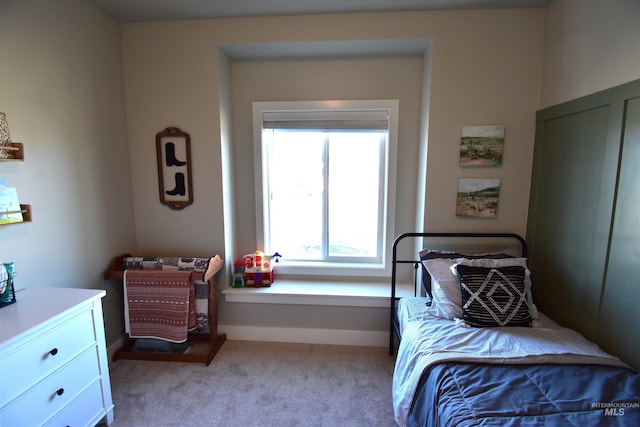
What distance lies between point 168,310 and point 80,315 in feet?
2.33

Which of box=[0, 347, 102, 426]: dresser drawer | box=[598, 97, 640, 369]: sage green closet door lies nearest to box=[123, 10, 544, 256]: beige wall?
box=[598, 97, 640, 369]: sage green closet door

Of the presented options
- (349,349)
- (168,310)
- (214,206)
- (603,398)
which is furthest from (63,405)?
(603,398)

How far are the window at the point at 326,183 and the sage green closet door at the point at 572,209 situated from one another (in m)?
1.02

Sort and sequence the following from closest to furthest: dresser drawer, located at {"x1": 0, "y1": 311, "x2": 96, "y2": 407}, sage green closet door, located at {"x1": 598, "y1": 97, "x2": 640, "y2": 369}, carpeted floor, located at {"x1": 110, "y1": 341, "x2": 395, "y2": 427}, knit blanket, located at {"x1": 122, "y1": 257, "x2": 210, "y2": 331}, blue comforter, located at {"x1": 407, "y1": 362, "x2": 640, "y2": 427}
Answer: blue comforter, located at {"x1": 407, "y1": 362, "x2": 640, "y2": 427}
dresser drawer, located at {"x1": 0, "y1": 311, "x2": 96, "y2": 407}
sage green closet door, located at {"x1": 598, "y1": 97, "x2": 640, "y2": 369}
carpeted floor, located at {"x1": 110, "y1": 341, "x2": 395, "y2": 427}
knit blanket, located at {"x1": 122, "y1": 257, "x2": 210, "y2": 331}

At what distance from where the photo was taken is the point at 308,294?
2.30 meters

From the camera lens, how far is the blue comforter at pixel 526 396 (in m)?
1.02

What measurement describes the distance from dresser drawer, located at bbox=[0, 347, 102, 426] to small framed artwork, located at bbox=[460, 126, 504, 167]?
103 inches

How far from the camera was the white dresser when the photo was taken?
3.81 feet

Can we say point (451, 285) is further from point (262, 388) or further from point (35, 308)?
point (35, 308)

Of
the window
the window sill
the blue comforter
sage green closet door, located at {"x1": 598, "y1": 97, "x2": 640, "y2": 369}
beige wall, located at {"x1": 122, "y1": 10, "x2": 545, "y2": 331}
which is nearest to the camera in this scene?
the blue comforter

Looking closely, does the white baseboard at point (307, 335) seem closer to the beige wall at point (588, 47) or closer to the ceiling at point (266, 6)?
the beige wall at point (588, 47)

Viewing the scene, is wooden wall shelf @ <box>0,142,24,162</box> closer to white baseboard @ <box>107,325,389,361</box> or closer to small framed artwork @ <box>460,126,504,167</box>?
white baseboard @ <box>107,325,389,361</box>

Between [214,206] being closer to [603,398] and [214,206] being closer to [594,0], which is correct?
[603,398]

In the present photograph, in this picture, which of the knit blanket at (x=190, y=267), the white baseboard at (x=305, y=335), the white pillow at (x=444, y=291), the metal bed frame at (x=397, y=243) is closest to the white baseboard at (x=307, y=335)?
the white baseboard at (x=305, y=335)
